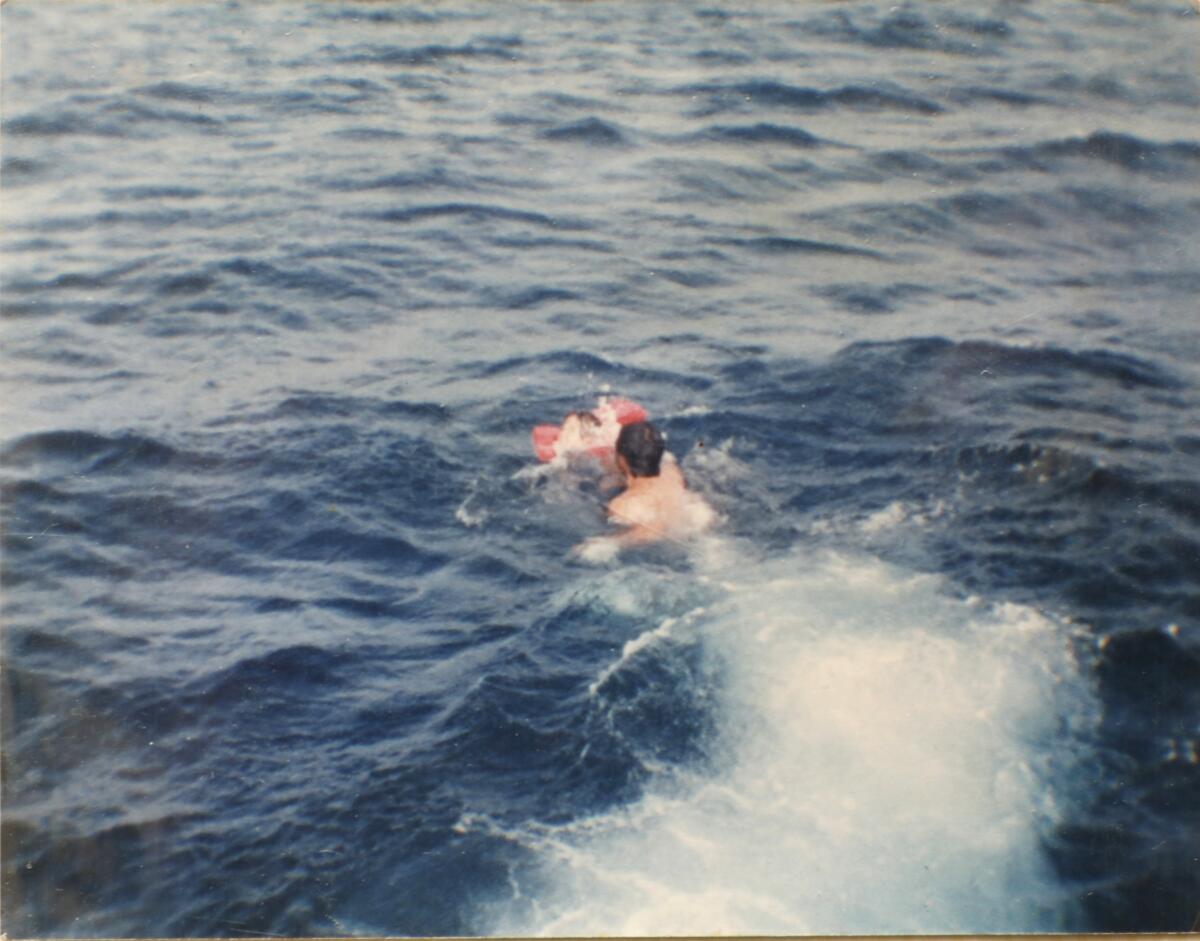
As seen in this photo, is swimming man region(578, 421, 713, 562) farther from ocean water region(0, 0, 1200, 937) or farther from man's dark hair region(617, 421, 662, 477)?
ocean water region(0, 0, 1200, 937)

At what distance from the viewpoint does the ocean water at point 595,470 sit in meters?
4.68

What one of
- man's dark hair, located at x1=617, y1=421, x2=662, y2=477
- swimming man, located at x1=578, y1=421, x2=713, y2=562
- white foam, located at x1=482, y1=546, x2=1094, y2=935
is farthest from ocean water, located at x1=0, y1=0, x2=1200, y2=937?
man's dark hair, located at x1=617, y1=421, x2=662, y2=477

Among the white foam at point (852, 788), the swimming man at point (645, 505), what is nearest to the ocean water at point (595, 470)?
the white foam at point (852, 788)

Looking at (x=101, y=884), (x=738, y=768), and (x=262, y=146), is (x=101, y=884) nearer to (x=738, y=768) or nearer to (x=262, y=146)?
(x=738, y=768)

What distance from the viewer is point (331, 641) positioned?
591 centimetres

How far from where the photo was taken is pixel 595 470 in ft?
24.7

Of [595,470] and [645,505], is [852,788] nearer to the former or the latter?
[645,505]

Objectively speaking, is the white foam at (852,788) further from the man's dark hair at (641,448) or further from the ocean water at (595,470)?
the man's dark hair at (641,448)

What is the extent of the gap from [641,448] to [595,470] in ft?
2.68

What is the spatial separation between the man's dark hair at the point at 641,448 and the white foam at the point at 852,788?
4.09ft

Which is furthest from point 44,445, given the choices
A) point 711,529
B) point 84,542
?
point 711,529

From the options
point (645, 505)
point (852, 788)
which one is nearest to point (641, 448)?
point (645, 505)

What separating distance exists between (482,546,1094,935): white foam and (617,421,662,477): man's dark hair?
1.25 metres

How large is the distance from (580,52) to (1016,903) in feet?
33.3
